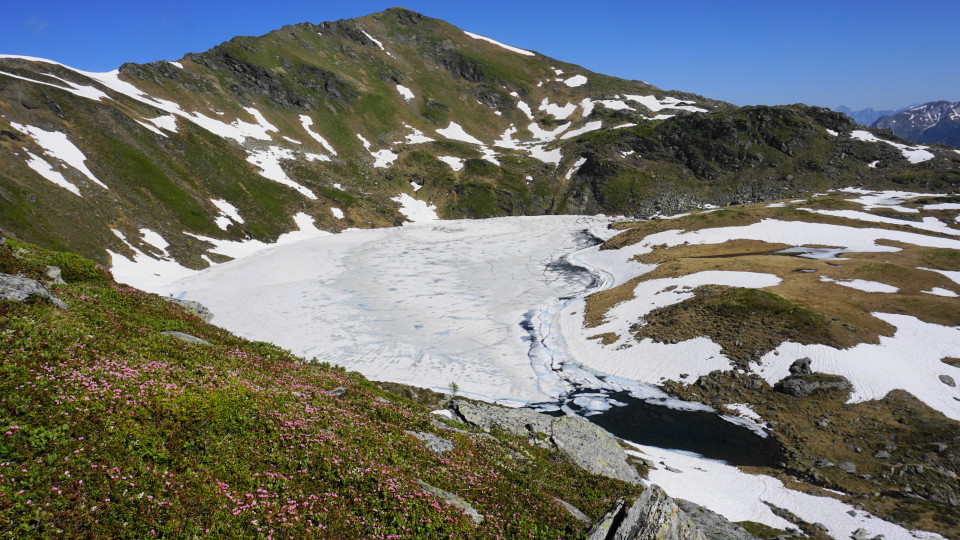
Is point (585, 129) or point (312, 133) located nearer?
point (312, 133)

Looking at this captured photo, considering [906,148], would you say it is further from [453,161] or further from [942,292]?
[453,161]

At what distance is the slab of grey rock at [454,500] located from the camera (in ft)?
35.4

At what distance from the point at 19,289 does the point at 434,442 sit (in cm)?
1274

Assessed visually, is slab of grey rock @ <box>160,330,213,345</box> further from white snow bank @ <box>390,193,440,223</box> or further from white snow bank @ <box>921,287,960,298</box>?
white snow bank @ <box>390,193,440,223</box>

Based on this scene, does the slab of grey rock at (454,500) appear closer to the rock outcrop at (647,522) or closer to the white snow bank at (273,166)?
the rock outcrop at (647,522)

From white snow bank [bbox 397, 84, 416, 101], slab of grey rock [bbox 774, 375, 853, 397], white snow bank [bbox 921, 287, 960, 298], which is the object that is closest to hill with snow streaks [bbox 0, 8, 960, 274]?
white snow bank [bbox 397, 84, 416, 101]

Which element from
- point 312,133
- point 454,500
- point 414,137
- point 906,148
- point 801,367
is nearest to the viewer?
point 454,500

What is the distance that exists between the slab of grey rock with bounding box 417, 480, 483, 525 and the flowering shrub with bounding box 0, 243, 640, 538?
23 centimetres

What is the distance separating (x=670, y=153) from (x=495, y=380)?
131100 mm

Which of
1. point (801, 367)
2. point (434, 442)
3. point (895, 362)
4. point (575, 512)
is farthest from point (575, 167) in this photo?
point (575, 512)

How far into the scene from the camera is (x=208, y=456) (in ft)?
31.8

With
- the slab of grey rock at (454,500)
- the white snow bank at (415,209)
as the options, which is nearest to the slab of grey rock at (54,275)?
the slab of grey rock at (454,500)

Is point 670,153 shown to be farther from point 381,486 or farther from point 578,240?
point 381,486

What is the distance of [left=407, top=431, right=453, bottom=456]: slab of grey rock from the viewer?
13.8 m
